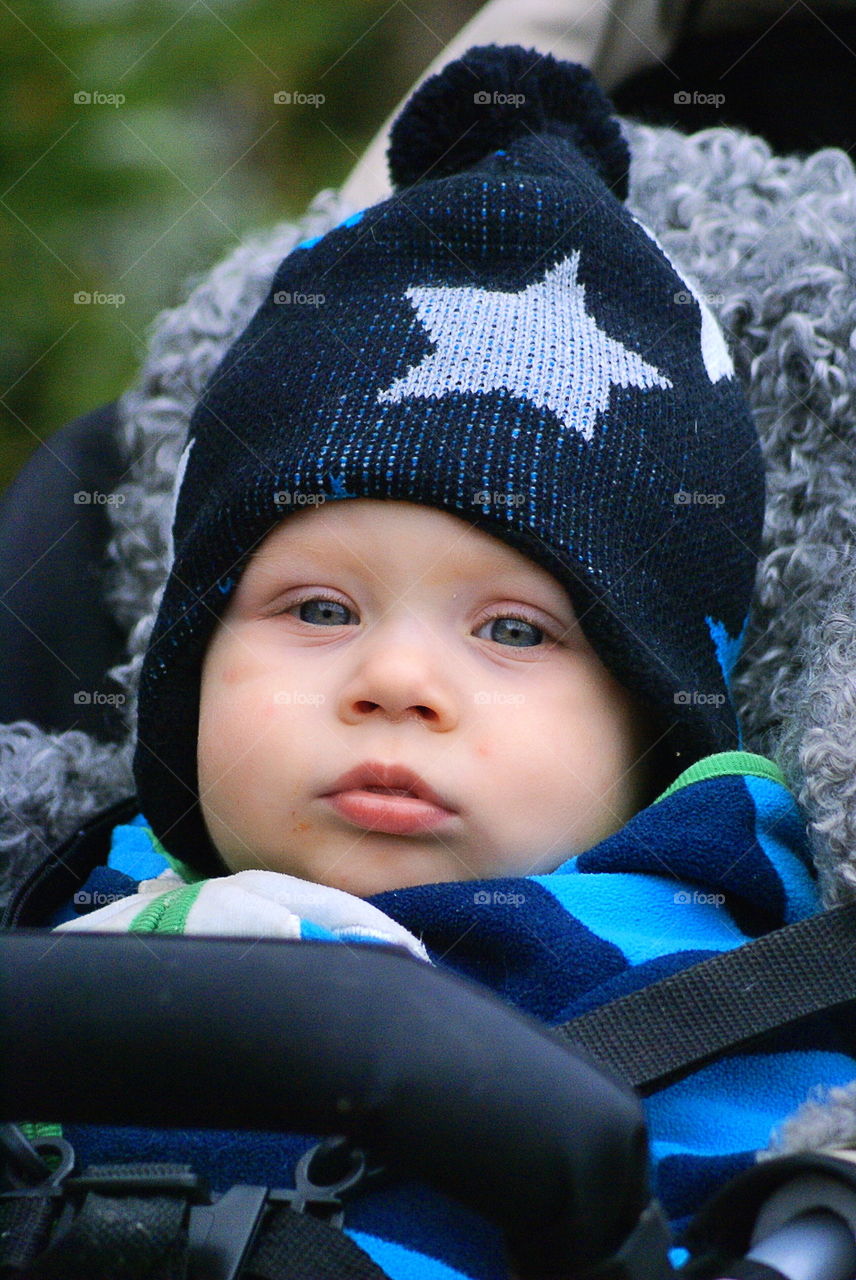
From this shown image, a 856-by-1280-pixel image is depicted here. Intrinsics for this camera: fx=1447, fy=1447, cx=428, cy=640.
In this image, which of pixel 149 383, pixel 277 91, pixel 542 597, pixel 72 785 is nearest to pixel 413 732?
pixel 542 597

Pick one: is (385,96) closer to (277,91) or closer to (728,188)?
(277,91)

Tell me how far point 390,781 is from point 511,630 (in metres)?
0.19

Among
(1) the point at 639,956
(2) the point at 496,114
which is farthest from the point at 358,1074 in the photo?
(2) the point at 496,114

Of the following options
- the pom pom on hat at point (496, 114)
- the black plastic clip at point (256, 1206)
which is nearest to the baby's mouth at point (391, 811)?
the black plastic clip at point (256, 1206)

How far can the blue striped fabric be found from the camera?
0.95 metres

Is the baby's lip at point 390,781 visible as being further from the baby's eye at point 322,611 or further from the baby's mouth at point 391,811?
the baby's eye at point 322,611

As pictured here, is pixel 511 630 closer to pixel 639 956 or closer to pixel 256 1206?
pixel 639 956

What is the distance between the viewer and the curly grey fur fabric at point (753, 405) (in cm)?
141

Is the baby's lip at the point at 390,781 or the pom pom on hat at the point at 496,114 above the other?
the pom pom on hat at the point at 496,114

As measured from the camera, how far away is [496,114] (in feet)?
5.02

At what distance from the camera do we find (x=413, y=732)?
1.20m

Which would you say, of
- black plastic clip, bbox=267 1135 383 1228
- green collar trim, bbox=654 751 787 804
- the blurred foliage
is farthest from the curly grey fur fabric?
the blurred foliage

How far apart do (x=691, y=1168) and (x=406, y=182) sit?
1076mm

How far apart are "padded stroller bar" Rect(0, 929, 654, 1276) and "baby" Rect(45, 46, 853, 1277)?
0.38 metres
